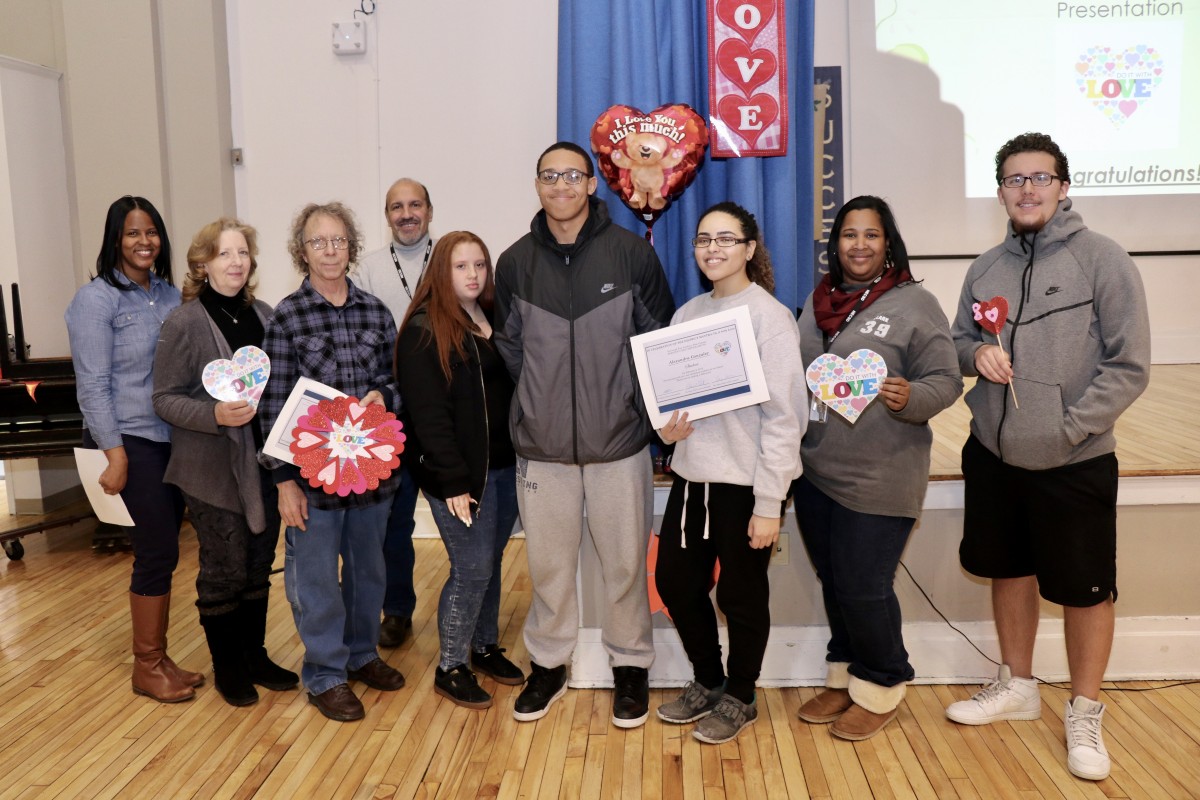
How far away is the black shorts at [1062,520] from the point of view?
2316 millimetres

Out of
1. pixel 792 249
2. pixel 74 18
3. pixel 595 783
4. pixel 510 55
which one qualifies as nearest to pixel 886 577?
pixel 595 783

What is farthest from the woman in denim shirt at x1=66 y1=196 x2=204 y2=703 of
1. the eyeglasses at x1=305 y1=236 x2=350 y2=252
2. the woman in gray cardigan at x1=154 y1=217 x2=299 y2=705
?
the eyeglasses at x1=305 y1=236 x2=350 y2=252

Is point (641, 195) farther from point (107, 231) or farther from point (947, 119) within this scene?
point (947, 119)

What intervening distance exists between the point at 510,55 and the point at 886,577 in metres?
3.42

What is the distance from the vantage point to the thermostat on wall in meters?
4.64

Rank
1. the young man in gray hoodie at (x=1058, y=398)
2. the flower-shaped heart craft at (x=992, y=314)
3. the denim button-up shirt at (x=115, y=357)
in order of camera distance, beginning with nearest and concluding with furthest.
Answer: the young man in gray hoodie at (x=1058, y=398)
the flower-shaped heart craft at (x=992, y=314)
the denim button-up shirt at (x=115, y=357)

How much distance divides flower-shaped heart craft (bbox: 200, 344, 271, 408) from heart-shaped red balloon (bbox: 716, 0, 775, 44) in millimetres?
1785

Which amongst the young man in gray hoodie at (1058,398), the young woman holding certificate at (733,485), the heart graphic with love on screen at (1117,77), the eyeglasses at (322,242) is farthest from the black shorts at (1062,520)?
the heart graphic with love on screen at (1117,77)

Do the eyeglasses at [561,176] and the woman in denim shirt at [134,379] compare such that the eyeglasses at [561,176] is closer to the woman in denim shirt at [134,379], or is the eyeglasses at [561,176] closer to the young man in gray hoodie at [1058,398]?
the young man in gray hoodie at [1058,398]

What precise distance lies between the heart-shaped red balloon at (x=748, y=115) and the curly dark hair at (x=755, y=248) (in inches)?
24.2

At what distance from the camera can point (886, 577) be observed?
242cm

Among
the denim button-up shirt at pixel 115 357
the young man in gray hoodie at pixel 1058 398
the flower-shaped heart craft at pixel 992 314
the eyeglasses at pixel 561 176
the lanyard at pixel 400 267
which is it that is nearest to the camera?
the young man in gray hoodie at pixel 1058 398

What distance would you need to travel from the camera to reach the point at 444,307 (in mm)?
2543

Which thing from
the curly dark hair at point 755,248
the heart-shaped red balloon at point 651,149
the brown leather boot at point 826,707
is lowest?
the brown leather boot at point 826,707
